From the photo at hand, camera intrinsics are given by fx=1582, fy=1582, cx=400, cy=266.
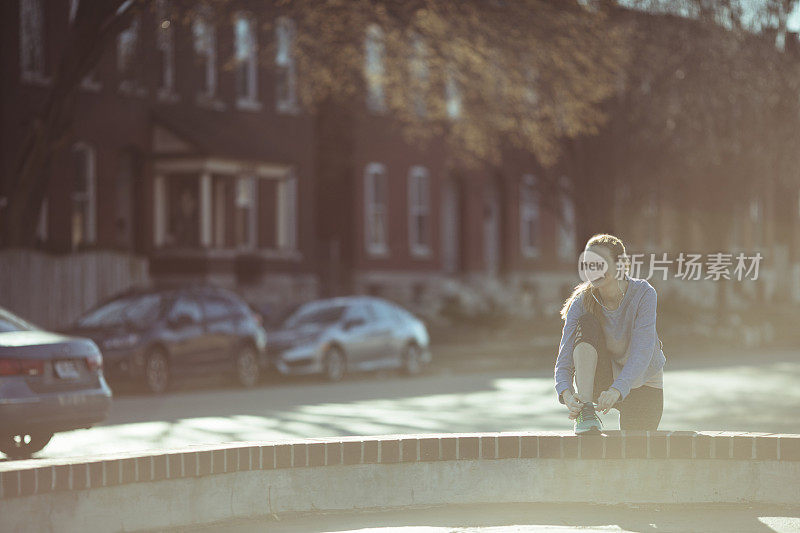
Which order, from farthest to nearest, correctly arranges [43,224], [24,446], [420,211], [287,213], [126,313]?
1. [420,211]
2. [287,213]
3. [43,224]
4. [126,313]
5. [24,446]

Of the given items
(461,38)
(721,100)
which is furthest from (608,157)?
(461,38)

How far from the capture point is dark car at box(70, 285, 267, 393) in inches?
869

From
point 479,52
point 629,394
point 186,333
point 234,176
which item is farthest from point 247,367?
point 629,394

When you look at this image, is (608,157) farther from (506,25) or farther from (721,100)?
(506,25)

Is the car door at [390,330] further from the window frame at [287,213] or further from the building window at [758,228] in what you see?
the building window at [758,228]

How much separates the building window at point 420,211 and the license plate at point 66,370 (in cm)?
3323

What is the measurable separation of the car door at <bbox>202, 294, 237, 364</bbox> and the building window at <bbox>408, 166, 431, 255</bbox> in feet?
72.9

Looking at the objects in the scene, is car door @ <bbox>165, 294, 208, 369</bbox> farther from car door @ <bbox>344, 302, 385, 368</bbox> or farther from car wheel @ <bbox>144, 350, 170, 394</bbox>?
car door @ <bbox>344, 302, 385, 368</bbox>

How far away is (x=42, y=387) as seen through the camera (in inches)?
517

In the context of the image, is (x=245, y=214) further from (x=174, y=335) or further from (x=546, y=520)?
(x=546, y=520)

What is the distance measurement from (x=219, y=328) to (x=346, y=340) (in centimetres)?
270

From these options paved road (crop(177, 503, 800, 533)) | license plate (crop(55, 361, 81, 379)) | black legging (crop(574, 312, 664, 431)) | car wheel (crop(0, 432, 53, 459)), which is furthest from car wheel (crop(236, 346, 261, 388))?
black legging (crop(574, 312, 664, 431))

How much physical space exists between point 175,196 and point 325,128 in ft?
20.3

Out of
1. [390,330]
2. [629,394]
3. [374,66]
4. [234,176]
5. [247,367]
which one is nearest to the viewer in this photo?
[629,394]
